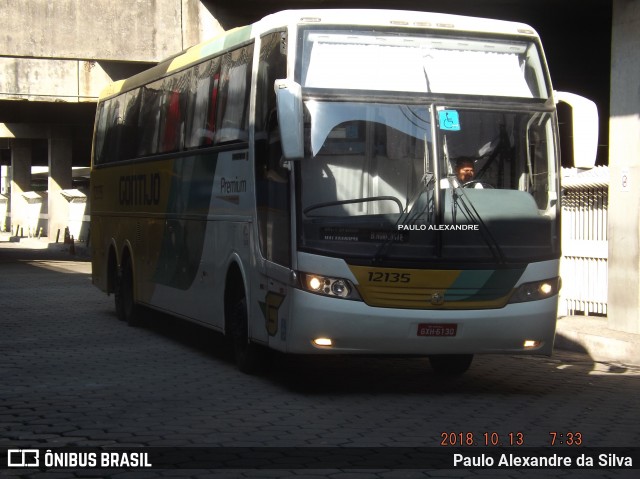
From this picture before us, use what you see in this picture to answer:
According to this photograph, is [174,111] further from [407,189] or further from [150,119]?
[407,189]

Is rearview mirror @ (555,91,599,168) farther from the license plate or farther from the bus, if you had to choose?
the license plate

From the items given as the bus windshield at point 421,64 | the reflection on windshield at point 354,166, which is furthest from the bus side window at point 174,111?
the reflection on windshield at point 354,166

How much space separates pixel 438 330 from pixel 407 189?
1.20 m

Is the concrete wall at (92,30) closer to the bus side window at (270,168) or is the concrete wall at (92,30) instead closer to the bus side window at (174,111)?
the bus side window at (174,111)

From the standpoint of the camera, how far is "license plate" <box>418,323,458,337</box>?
414 inches

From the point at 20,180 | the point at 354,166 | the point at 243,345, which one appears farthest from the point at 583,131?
the point at 20,180

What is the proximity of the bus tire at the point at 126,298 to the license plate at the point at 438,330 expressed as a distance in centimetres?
746

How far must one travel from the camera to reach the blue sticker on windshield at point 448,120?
10.7 m

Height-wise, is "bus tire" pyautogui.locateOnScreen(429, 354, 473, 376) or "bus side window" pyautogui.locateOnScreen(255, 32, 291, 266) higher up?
"bus side window" pyautogui.locateOnScreen(255, 32, 291, 266)

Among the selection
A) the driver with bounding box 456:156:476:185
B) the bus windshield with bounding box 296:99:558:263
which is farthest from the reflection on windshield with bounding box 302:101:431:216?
the driver with bounding box 456:156:476:185

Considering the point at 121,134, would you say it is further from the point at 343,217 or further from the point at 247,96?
the point at 343,217

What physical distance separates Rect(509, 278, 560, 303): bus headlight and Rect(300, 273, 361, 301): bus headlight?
143cm

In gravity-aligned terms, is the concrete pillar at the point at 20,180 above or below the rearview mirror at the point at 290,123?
below

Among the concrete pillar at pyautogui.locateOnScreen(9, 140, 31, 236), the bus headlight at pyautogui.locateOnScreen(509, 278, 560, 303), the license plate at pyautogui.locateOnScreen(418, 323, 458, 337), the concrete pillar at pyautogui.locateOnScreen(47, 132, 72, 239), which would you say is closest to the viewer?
the license plate at pyautogui.locateOnScreen(418, 323, 458, 337)
